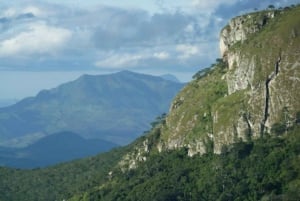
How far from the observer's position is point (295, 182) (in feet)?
445

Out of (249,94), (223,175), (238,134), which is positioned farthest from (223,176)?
(249,94)

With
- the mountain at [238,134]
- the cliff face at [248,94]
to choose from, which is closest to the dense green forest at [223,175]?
the mountain at [238,134]

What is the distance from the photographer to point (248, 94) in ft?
547

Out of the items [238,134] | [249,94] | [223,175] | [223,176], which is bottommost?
[223,176]

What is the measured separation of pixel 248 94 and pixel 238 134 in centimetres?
1031

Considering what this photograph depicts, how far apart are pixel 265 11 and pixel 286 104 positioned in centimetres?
4138

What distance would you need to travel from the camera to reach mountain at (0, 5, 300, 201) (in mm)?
148500

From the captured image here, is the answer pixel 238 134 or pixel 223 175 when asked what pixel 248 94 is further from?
pixel 223 175

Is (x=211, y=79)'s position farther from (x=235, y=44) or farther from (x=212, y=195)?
(x=212, y=195)

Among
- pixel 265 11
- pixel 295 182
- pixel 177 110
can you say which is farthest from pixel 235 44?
pixel 295 182

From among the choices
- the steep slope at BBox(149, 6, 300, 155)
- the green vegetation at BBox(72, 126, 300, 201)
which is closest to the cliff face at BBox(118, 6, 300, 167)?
the steep slope at BBox(149, 6, 300, 155)

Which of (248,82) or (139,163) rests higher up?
(248,82)

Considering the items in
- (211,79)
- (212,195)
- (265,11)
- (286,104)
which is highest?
(265,11)

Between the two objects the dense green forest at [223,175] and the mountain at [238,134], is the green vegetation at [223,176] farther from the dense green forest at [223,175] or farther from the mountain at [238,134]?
the mountain at [238,134]
